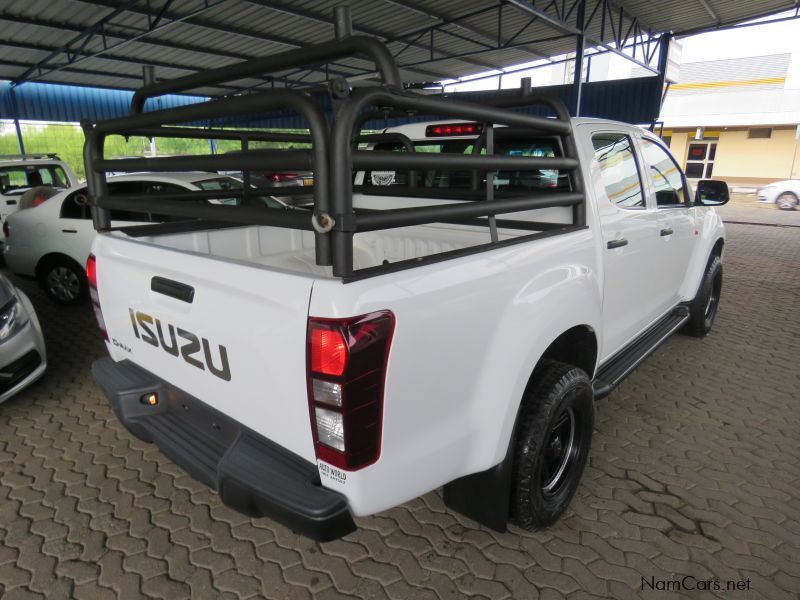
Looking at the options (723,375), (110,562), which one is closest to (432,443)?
(110,562)

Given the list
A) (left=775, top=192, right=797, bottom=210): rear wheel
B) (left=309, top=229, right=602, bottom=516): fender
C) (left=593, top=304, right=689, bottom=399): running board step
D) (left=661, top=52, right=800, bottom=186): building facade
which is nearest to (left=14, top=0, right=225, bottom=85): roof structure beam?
(left=593, top=304, right=689, bottom=399): running board step

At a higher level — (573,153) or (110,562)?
(573,153)

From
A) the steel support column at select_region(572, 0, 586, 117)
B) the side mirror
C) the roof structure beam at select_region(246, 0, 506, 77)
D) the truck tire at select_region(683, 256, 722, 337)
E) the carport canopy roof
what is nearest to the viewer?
the side mirror

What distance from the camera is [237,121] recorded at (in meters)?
24.4

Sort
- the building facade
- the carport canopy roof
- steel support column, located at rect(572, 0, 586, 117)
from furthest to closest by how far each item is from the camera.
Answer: the building facade
steel support column, located at rect(572, 0, 586, 117)
the carport canopy roof

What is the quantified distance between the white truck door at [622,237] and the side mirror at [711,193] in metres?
1.15

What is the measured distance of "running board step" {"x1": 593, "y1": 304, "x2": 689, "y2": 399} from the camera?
2.71 meters

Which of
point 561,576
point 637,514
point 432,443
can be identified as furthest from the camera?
point 637,514

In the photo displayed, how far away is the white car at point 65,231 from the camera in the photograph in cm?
538

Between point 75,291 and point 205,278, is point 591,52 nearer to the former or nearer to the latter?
point 75,291

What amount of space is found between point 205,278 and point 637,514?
7.46 ft

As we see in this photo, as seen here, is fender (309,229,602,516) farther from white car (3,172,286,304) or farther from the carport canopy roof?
the carport canopy roof

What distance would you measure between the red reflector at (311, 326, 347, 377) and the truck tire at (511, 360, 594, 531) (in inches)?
38.9

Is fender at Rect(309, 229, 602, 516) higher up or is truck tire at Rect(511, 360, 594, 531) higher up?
fender at Rect(309, 229, 602, 516)
